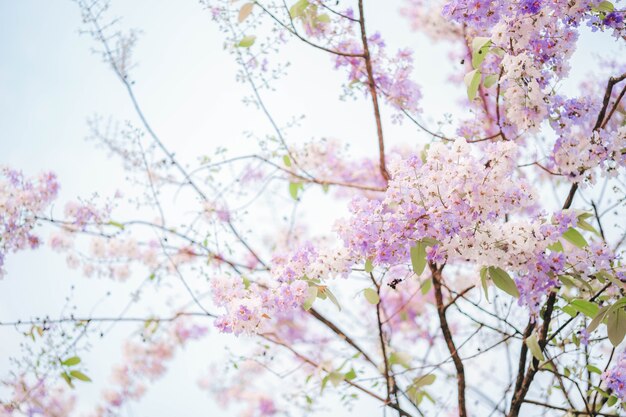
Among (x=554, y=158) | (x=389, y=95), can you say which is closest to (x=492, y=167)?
(x=554, y=158)

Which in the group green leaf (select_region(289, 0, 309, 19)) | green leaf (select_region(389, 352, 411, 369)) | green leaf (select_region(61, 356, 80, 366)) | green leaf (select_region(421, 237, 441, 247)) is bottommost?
green leaf (select_region(61, 356, 80, 366))

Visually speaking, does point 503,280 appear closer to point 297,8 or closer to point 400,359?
point 400,359

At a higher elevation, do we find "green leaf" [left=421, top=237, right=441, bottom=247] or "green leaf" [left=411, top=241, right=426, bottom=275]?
"green leaf" [left=421, top=237, right=441, bottom=247]

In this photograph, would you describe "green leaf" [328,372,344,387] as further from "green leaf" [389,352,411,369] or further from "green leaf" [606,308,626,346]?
"green leaf" [606,308,626,346]

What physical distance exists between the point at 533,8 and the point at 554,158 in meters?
0.42

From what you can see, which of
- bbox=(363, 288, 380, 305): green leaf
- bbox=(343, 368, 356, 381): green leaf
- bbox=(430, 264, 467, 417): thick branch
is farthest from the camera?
bbox=(343, 368, 356, 381): green leaf

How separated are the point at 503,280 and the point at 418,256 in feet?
0.70

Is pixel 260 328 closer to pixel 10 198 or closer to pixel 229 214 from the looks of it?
pixel 229 214

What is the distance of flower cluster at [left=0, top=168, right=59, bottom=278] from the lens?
202cm

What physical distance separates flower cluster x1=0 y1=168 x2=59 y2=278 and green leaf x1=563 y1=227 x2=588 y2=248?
76.8 inches

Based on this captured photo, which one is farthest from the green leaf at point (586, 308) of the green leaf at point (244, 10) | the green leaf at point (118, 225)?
the green leaf at point (118, 225)

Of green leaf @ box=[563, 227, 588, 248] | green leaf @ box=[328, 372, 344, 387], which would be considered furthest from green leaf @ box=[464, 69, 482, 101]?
green leaf @ box=[328, 372, 344, 387]

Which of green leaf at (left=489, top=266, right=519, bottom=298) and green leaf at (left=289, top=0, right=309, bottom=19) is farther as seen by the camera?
green leaf at (left=289, top=0, right=309, bottom=19)

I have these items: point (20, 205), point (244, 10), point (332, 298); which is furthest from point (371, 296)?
point (20, 205)
